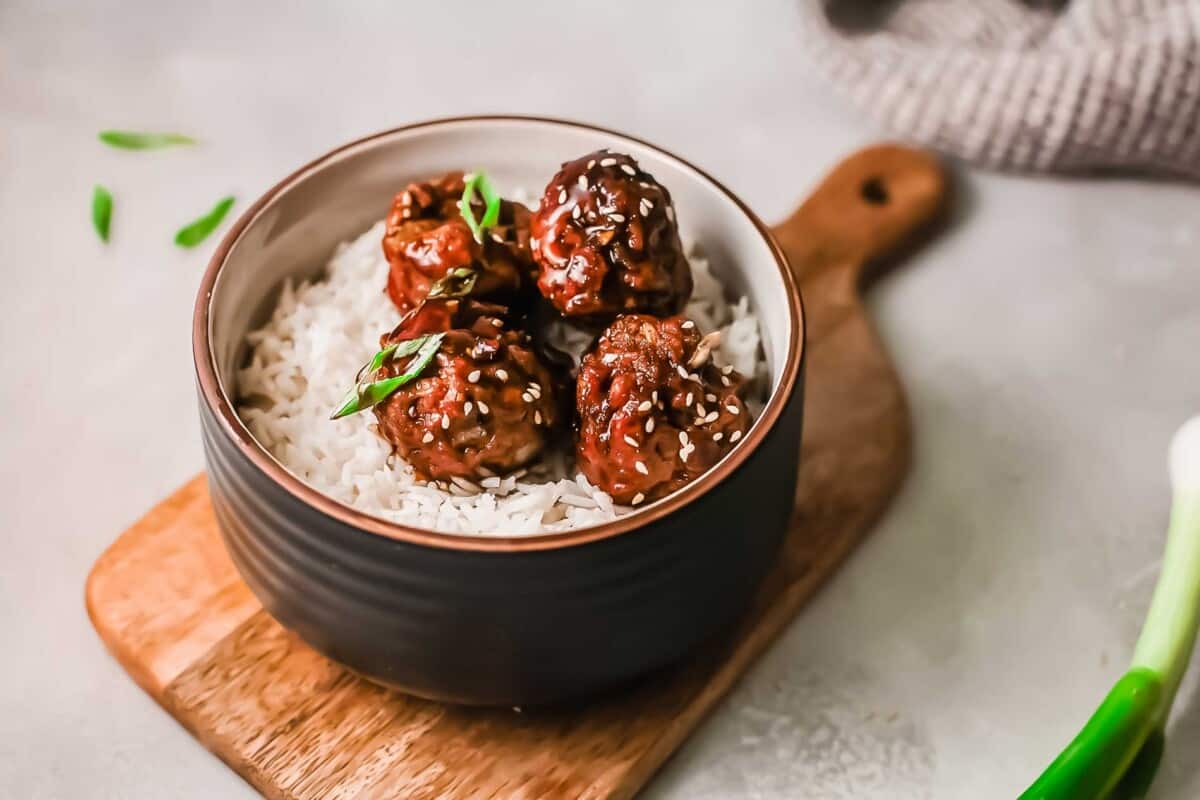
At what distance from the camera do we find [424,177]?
84.3 inches

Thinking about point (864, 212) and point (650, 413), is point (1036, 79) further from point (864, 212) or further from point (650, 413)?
point (650, 413)

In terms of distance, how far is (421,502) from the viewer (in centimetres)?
175

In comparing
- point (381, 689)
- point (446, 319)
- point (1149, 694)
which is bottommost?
point (1149, 694)

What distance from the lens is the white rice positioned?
1.73 metres

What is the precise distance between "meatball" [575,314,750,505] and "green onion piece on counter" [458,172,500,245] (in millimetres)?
237

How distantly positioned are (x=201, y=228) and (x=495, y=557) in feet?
4.79

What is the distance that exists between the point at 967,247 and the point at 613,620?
4.90 feet

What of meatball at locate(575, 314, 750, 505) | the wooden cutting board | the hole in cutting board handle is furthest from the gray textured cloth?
meatball at locate(575, 314, 750, 505)

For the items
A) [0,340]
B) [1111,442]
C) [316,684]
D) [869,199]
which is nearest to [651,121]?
[869,199]

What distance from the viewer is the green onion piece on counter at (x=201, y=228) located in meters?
2.72

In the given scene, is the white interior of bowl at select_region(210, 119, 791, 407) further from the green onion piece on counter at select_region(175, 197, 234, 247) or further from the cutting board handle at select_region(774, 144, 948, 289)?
the green onion piece on counter at select_region(175, 197, 234, 247)

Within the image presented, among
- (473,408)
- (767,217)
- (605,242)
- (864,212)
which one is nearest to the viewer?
(473,408)

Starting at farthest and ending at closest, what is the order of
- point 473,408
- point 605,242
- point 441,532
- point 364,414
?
point 364,414, point 605,242, point 473,408, point 441,532

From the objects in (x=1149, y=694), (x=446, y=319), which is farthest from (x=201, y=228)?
(x=1149, y=694)
